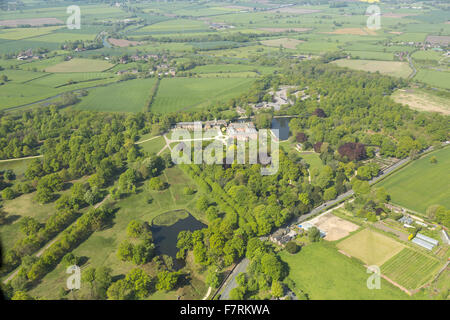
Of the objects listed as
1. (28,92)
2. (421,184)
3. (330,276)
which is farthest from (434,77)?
(28,92)

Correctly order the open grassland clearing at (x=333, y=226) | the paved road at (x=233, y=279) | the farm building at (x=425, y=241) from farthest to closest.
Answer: the open grassland clearing at (x=333, y=226) → the farm building at (x=425, y=241) → the paved road at (x=233, y=279)

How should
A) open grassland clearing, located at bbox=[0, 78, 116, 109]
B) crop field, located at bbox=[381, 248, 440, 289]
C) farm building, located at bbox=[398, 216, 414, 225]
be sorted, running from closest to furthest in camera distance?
1. crop field, located at bbox=[381, 248, 440, 289]
2. farm building, located at bbox=[398, 216, 414, 225]
3. open grassland clearing, located at bbox=[0, 78, 116, 109]

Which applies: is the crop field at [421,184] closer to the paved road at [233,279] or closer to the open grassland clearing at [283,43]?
the paved road at [233,279]

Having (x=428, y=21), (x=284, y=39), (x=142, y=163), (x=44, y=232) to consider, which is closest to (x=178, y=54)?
(x=284, y=39)

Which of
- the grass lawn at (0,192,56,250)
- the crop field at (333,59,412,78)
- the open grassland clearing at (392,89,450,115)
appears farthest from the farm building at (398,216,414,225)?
the crop field at (333,59,412,78)

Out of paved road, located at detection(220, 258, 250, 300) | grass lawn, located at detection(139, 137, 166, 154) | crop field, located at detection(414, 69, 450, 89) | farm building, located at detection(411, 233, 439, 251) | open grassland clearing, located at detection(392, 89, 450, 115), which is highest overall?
crop field, located at detection(414, 69, 450, 89)

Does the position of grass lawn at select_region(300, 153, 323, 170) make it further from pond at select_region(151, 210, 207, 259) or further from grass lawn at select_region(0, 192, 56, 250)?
grass lawn at select_region(0, 192, 56, 250)

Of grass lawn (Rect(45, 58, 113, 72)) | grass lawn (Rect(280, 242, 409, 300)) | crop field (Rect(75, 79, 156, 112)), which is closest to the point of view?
grass lawn (Rect(280, 242, 409, 300))

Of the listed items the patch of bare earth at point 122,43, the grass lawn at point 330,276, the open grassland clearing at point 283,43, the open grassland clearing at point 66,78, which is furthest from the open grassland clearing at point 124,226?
the patch of bare earth at point 122,43
